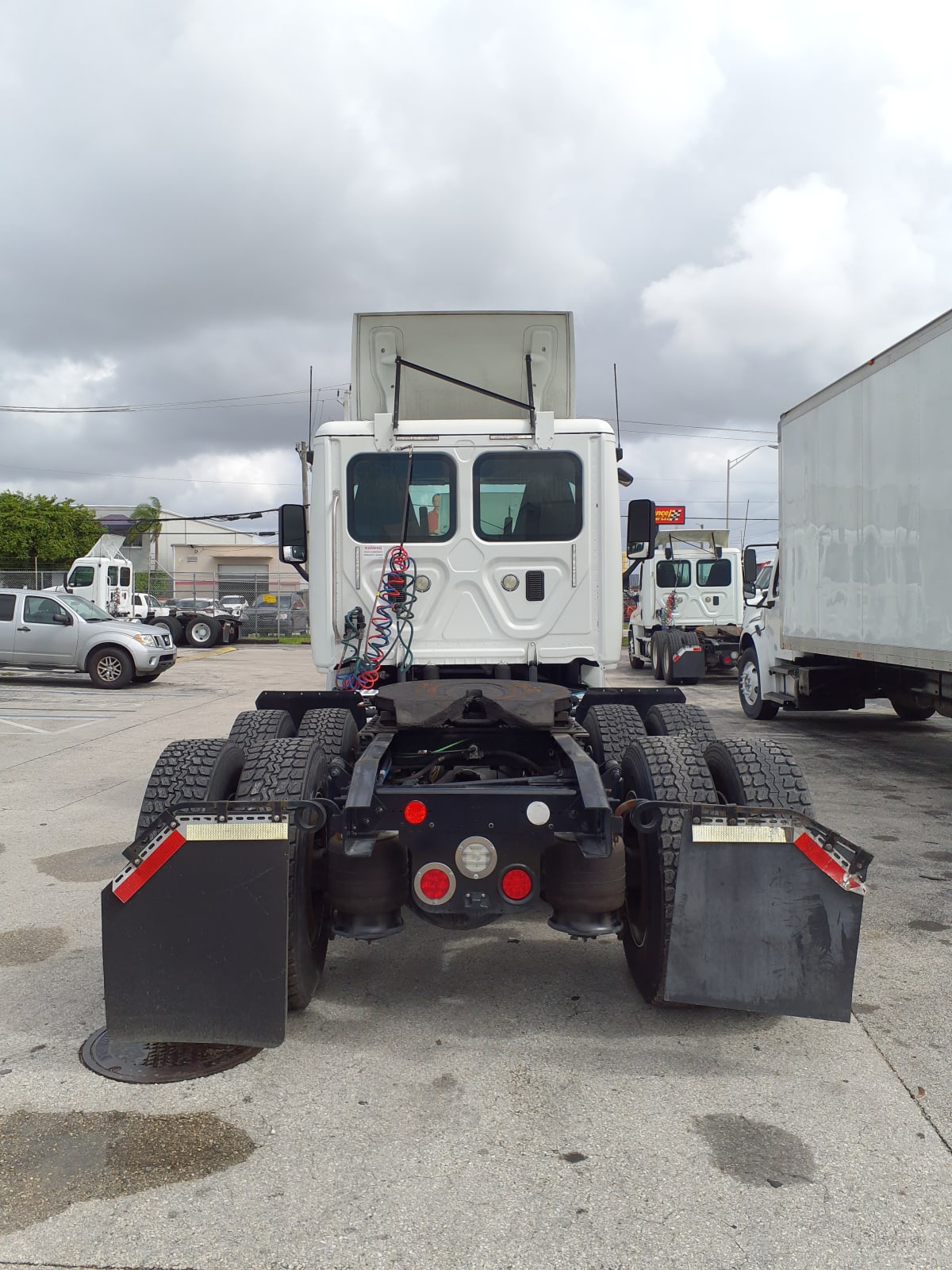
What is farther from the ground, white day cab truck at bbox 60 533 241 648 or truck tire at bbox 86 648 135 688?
white day cab truck at bbox 60 533 241 648

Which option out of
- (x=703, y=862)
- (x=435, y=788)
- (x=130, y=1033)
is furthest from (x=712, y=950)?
(x=130, y=1033)

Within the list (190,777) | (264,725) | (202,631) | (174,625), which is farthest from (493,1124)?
(202,631)

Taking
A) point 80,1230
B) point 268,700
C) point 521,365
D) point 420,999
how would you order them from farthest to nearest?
1. point 521,365
2. point 268,700
3. point 420,999
4. point 80,1230

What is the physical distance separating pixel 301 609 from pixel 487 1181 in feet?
123

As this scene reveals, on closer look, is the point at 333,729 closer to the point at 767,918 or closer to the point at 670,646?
the point at 767,918

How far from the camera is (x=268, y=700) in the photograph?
5.99 m

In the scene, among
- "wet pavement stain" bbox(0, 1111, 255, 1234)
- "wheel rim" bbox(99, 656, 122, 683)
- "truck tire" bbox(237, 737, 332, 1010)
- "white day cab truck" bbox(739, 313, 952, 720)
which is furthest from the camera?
"wheel rim" bbox(99, 656, 122, 683)

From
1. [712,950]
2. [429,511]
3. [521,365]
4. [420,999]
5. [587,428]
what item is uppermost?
[521,365]

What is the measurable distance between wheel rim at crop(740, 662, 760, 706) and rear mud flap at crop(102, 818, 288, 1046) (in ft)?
37.1

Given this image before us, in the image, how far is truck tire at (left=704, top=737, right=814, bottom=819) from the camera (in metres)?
3.90

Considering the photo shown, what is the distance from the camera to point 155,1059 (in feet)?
11.9

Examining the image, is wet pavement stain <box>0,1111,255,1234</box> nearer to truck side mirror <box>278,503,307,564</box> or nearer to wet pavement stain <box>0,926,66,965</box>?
wet pavement stain <box>0,926,66,965</box>

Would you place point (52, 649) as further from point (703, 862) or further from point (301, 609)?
point (301, 609)

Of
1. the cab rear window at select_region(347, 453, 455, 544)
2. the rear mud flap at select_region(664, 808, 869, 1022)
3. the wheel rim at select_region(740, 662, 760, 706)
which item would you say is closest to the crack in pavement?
the rear mud flap at select_region(664, 808, 869, 1022)
